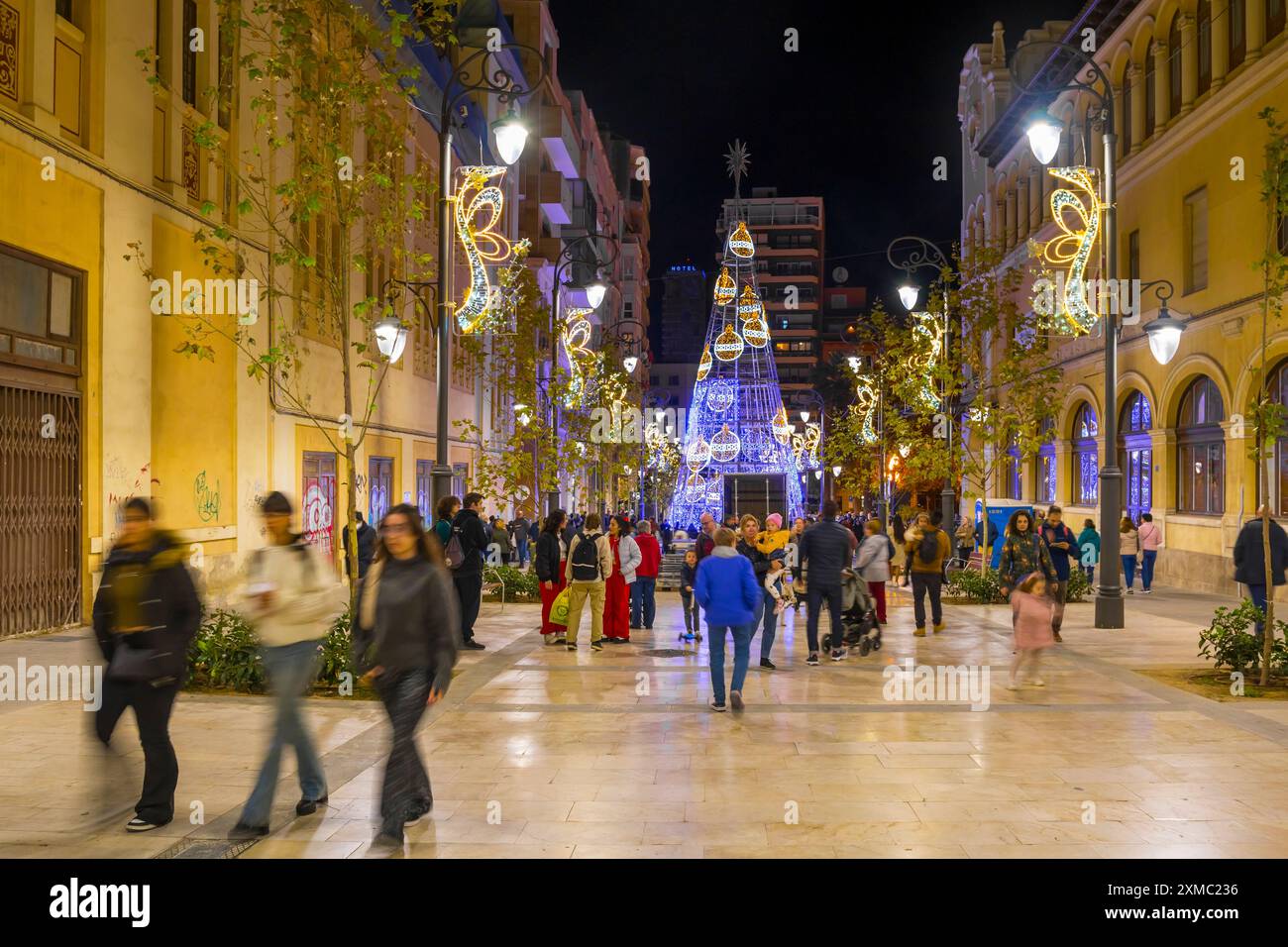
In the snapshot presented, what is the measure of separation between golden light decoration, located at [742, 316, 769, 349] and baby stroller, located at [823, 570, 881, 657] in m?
31.3

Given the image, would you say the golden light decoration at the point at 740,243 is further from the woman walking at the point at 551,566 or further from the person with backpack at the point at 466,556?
the person with backpack at the point at 466,556

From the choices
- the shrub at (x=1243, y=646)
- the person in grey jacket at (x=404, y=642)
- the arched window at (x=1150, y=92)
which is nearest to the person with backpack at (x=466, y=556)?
the person in grey jacket at (x=404, y=642)

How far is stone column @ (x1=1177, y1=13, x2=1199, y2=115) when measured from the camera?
25.2 metres

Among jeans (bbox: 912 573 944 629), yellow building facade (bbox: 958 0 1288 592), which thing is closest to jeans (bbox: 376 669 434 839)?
jeans (bbox: 912 573 944 629)

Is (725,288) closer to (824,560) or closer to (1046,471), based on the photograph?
(1046,471)

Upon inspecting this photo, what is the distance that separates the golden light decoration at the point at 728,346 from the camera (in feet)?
142

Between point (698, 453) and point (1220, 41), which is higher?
point (1220, 41)

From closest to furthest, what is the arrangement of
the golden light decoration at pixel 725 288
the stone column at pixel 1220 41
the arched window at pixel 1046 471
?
the stone column at pixel 1220 41
the arched window at pixel 1046 471
the golden light decoration at pixel 725 288

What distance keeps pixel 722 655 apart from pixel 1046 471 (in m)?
29.1

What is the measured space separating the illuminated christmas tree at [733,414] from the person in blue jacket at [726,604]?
33177 mm

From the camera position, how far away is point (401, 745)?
6.27 metres

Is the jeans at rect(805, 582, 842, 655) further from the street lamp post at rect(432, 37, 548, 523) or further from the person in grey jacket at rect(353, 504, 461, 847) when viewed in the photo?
the person in grey jacket at rect(353, 504, 461, 847)

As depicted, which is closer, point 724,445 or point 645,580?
point 645,580

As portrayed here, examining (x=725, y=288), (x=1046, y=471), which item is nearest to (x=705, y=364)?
(x=725, y=288)
